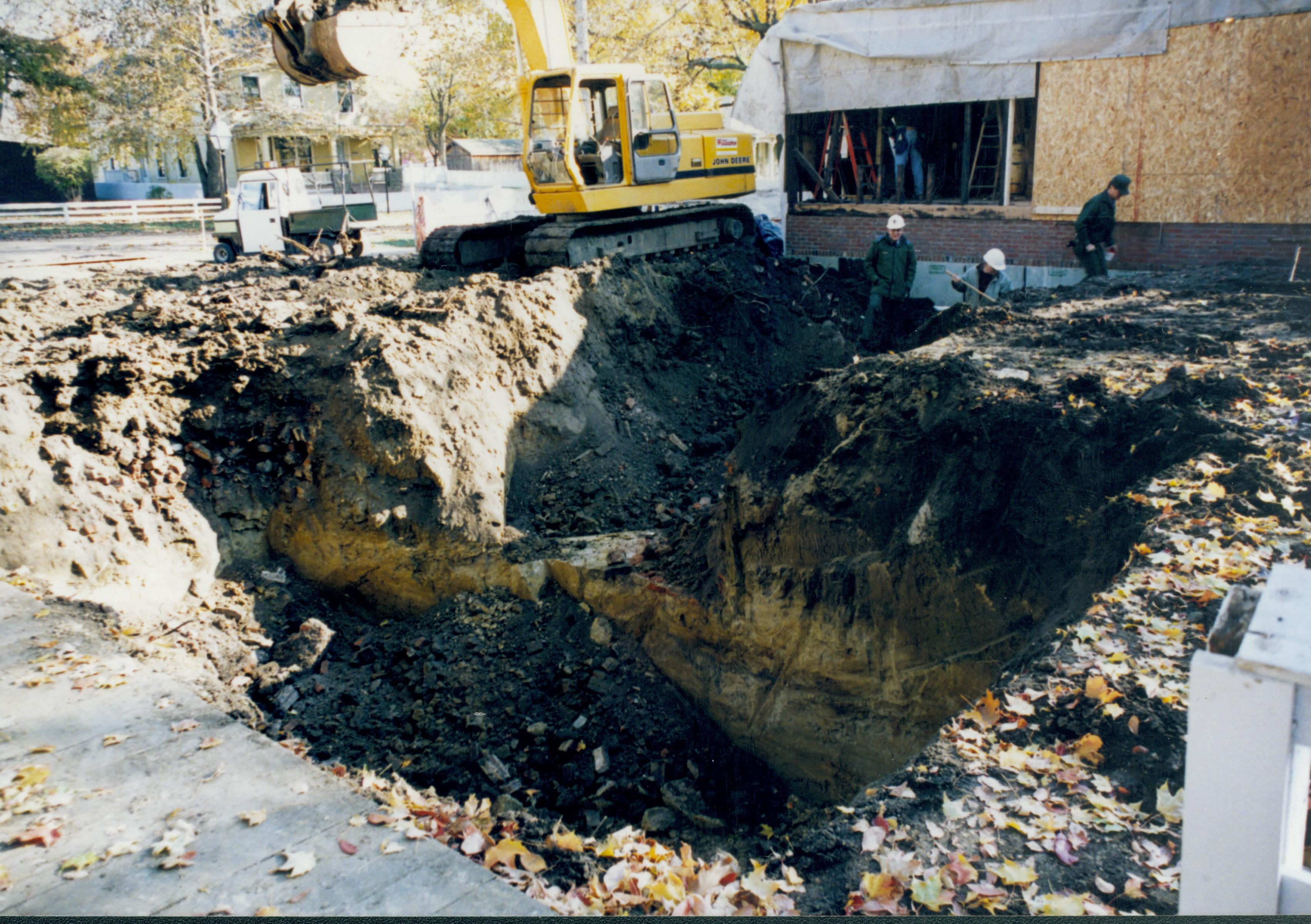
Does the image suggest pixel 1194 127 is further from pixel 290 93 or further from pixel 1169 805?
pixel 290 93

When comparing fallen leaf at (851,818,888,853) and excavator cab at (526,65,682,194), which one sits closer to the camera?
fallen leaf at (851,818,888,853)

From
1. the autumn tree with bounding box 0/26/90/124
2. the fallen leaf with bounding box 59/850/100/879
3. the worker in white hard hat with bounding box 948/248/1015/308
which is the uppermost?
the autumn tree with bounding box 0/26/90/124

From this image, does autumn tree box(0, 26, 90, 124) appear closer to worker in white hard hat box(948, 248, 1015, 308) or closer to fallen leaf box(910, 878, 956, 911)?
worker in white hard hat box(948, 248, 1015, 308)

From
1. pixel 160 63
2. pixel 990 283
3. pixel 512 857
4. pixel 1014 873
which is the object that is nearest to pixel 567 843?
pixel 512 857

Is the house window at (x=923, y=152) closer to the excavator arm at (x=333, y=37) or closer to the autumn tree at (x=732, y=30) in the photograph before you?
the autumn tree at (x=732, y=30)

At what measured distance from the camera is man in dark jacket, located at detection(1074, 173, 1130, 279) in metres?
11.2

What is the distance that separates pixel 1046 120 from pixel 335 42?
33.8 feet

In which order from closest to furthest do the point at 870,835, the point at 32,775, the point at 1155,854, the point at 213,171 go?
the point at 1155,854, the point at 870,835, the point at 32,775, the point at 213,171

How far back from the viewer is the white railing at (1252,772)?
1453mm

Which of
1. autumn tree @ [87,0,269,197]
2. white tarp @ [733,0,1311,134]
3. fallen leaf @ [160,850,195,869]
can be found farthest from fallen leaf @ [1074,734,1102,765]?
autumn tree @ [87,0,269,197]

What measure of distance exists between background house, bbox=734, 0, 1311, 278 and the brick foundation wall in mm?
24

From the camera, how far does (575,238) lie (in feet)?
33.8

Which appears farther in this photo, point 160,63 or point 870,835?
point 160,63

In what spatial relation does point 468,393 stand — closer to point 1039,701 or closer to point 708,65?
point 1039,701
